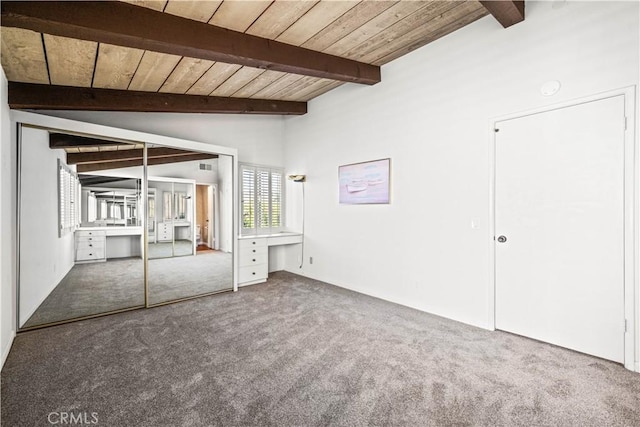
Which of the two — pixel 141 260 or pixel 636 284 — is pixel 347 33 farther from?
pixel 141 260

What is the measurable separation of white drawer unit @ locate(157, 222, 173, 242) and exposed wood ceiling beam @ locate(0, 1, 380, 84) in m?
2.22

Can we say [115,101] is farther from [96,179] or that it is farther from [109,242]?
[109,242]

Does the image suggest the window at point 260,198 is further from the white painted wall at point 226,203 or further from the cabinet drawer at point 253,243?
the white painted wall at point 226,203

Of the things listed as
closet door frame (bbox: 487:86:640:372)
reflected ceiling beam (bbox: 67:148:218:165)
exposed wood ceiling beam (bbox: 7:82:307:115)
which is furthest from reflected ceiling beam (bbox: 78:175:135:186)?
closet door frame (bbox: 487:86:640:372)

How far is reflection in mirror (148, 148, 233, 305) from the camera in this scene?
3.75 m

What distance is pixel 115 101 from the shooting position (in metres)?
3.31

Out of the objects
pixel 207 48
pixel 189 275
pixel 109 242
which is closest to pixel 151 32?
pixel 207 48

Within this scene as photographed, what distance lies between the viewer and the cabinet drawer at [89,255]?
3.63 meters

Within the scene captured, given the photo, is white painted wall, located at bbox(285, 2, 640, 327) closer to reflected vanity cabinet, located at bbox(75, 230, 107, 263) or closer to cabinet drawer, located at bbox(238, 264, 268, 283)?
cabinet drawer, located at bbox(238, 264, 268, 283)

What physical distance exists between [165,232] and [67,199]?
3.65ft

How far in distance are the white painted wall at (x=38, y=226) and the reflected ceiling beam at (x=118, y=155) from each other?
0.44 feet

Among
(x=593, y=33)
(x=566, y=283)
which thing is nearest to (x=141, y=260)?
(x=566, y=283)

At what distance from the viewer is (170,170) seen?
12.7 feet

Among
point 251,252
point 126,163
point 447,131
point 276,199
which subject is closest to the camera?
point 447,131
